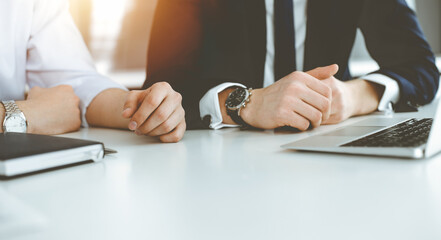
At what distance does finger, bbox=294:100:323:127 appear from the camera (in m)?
0.90

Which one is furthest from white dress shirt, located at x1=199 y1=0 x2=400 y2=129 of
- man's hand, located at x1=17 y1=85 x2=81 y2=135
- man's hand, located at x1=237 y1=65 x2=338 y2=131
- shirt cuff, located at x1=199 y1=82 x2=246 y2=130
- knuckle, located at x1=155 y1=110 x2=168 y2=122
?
man's hand, located at x1=17 y1=85 x2=81 y2=135

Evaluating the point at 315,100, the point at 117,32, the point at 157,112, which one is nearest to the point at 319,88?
the point at 315,100

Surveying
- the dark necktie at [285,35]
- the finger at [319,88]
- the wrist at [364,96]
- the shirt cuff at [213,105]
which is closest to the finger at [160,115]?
the shirt cuff at [213,105]

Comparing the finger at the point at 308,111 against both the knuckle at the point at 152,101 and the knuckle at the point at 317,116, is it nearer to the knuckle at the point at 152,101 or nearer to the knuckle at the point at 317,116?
the knuckle at the point at 317,116

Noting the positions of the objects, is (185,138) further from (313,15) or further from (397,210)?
(313,15)

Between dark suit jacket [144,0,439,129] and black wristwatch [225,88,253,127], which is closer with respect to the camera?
black wristwatch [225,88,253,127]

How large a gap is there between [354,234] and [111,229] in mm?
212

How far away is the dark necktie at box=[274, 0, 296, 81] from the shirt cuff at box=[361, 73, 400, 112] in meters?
0.27

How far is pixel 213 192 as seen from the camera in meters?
0.47

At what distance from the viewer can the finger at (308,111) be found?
0.90m

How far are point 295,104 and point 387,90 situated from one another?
44 cm

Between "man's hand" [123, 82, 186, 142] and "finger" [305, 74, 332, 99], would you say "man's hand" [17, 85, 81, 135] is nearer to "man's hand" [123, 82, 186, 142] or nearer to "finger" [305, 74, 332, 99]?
"man's hand" [123, 82, 186, 142]

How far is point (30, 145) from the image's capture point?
0.58 metres

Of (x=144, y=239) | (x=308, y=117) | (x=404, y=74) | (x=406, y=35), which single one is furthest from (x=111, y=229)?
(x=406, y=35)
